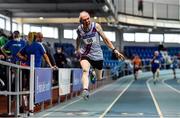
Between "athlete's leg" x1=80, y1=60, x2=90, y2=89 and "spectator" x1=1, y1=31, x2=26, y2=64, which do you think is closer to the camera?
"athlete's leg" x1=80, y1=60, x2=90, y2=89

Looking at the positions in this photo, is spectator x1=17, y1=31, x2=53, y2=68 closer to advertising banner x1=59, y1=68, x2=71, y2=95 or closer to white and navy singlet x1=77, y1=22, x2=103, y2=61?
white and navy singlet x1=77, y1=22, x2=103, y2=61

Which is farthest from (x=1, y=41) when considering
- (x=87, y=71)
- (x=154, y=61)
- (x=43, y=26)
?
(x=43, y=26)

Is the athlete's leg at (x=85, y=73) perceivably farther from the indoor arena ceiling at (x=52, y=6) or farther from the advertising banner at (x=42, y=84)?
the indoor arena ceiling at (x=52, y=6)

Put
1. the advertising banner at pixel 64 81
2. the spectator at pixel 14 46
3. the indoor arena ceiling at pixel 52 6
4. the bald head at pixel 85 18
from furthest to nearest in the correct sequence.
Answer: the indoor arena ceiling at pixel 52 6 < the advertising banner at pixel 64 81 < the spectator at pixel 14 46 < the bald head at pixel 85 18

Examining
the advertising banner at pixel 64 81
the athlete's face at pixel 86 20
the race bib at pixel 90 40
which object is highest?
the athlete's face at pixel 86 20

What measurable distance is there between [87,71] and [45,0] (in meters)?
20.3

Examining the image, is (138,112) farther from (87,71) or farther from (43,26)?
(43,26)

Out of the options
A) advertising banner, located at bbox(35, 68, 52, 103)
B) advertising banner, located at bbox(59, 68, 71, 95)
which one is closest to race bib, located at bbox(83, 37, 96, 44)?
advertising banner, located at bbox(35, 68, 52, 103)

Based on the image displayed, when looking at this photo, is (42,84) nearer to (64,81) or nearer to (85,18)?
(85,18)

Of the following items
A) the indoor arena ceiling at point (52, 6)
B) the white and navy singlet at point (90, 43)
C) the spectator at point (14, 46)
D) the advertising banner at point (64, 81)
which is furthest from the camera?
the indoor arena ceiling at point (52, 6)

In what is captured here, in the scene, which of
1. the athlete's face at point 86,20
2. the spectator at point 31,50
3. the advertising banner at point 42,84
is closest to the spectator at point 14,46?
the spectator at point 31,50

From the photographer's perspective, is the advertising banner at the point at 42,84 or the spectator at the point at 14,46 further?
the spectator at the point at 14,46

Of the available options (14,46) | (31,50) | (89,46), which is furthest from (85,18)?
(14,46)

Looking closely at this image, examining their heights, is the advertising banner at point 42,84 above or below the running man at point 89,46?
below
